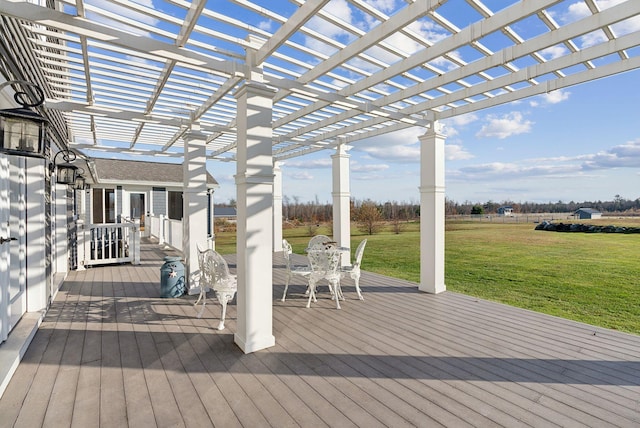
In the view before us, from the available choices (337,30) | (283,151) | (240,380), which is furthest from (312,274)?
(283,151)

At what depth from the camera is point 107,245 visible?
7992mm

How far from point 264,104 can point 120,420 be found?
2857mm

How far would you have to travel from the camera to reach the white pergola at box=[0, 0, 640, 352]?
2.62 m

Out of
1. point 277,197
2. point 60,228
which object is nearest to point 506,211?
point 277,197

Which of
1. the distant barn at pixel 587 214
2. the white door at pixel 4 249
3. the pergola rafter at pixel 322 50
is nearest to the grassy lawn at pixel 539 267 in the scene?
the distant barn at pixel 587 214

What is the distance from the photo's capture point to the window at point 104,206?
12898mm

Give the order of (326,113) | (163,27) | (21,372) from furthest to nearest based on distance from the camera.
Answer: (326,113)
(163,27)
(21,372)

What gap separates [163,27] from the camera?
302cm

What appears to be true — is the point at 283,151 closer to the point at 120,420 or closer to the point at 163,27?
the point at 163,27

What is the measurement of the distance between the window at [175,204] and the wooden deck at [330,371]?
1061cm

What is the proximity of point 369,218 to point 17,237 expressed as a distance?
49.4 ft

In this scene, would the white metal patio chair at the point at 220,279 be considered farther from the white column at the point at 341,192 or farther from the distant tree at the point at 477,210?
the distant tree at the point at 477,210

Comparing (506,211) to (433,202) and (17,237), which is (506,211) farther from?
(17,237)

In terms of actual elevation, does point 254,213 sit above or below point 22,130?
below
